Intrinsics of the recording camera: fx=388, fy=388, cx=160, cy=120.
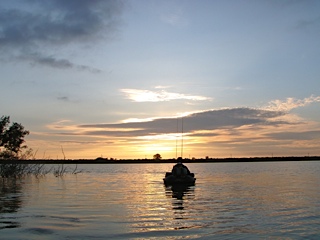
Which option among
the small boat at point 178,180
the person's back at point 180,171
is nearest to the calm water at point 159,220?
the small boat at point 178,180

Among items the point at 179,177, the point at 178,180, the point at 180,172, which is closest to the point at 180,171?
the point at 180,172

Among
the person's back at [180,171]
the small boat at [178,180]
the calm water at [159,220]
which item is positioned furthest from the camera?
the person's back at [180,171]

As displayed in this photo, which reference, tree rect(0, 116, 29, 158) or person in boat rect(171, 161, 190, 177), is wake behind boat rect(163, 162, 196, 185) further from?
tree rect(0, 116, 29, 158)

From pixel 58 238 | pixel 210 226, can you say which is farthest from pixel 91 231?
pixel 210 226

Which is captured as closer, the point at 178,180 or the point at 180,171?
the point at 178,180

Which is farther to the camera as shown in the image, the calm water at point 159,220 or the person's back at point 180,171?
the person's back at point 180,171

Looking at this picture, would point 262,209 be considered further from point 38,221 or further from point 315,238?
point 38,221

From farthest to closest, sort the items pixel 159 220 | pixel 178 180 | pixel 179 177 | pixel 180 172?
pixel 180 172 < pixel 179 177 < pixel 178 180 < pixel 159 220

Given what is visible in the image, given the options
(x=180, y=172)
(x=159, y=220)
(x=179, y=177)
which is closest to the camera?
(x=159, y=220)

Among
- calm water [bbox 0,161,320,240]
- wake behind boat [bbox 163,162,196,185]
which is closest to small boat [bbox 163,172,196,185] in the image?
wake behind boat [bbox 163,162,196,185]

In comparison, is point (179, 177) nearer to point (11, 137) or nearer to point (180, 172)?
point (180, 172)

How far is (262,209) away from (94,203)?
1066 centimetres

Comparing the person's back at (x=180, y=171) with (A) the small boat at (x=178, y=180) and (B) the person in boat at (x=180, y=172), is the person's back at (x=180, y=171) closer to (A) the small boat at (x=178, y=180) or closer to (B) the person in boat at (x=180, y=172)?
(B) the person in boat at (x=180, y=172)

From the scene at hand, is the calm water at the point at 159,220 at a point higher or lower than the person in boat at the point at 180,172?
lower
